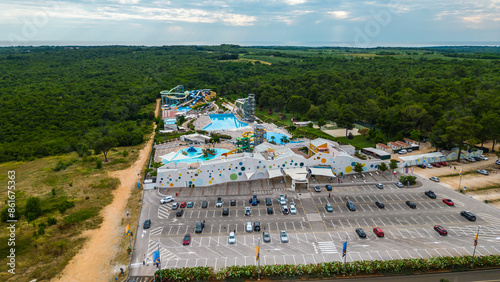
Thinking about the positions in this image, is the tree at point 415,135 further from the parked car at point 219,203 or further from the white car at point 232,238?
the white car at point 232,238

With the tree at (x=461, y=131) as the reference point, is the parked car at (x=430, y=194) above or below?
below

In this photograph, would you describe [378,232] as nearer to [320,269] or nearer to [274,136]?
[320,269]

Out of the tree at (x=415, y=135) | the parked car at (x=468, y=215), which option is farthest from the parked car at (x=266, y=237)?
the tree at (x=415, y=135)

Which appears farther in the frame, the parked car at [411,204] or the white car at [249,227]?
the parked car at [411,204]

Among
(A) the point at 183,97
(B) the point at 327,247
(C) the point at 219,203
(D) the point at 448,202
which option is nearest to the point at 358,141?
(D) the point at 448,202

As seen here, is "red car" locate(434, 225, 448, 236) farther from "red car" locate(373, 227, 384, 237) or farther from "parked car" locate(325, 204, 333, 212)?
"parked car" locate(325, 204, 333, 212)

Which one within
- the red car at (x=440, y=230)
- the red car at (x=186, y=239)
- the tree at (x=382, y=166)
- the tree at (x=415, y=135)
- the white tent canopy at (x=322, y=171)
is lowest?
the red car at (x=186, y=239)
